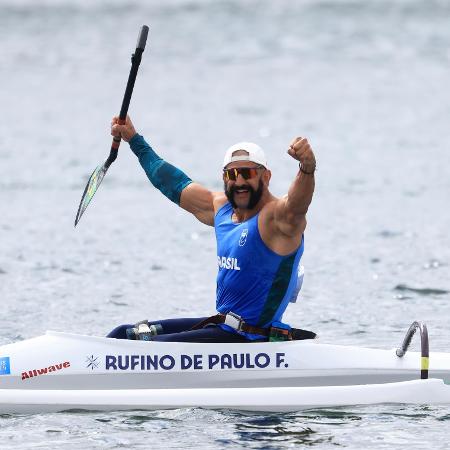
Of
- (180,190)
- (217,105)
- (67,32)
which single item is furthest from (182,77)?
(180,190)

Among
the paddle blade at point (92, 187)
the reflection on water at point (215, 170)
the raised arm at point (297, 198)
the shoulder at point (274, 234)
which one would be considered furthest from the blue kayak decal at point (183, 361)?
the paddle blade at point (92, 187)

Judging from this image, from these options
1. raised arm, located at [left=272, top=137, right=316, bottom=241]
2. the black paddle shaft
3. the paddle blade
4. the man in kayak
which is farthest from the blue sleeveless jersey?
the paddle blade

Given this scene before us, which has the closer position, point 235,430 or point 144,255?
point 235,430

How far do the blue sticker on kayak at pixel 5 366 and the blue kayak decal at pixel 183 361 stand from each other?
0.86 m

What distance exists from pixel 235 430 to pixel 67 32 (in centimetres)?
4407

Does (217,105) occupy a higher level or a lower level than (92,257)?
higher

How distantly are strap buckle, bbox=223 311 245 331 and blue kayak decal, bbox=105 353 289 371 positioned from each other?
0.25 metres

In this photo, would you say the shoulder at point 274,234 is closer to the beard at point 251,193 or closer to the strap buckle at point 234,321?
the beard at point 251,193

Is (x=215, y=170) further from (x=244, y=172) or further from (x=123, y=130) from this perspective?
(x=244, y=172)

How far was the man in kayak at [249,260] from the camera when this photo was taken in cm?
1242

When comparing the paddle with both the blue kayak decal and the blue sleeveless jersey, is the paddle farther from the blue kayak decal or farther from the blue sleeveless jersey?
the blue kayak decal

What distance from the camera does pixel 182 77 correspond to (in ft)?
155

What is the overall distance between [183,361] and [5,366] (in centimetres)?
157

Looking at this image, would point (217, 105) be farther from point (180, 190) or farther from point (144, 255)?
point (180, 190)
